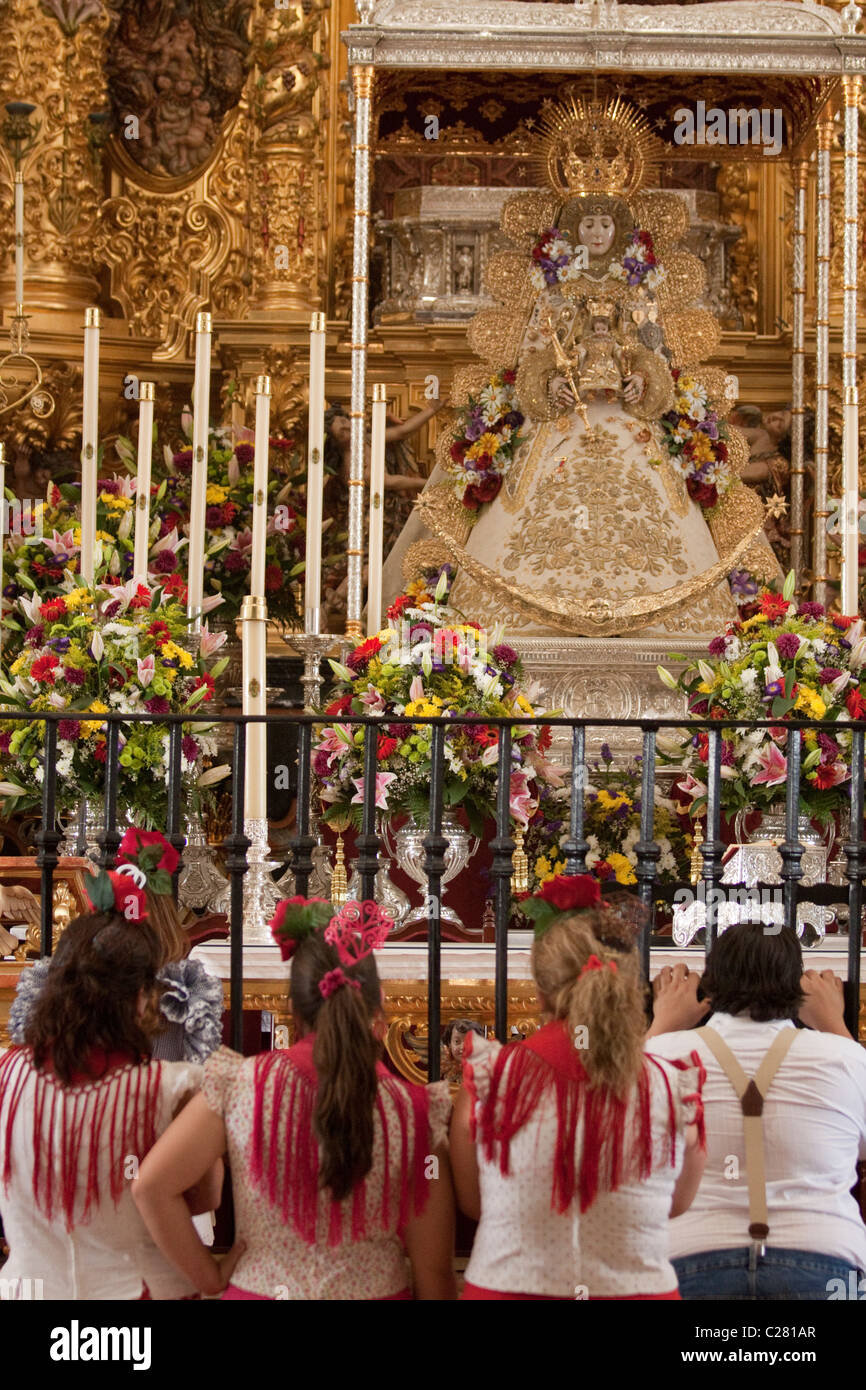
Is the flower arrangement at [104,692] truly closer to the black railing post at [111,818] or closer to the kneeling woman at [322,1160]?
the black railing post at [111,818]

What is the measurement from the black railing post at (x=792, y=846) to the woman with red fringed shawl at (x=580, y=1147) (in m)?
0.89

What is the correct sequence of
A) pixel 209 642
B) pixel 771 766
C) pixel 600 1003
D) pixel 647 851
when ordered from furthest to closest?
1. pixel 209 642
2. pixel 771 766
3. pixel 647 851
4. pixel 600 1003

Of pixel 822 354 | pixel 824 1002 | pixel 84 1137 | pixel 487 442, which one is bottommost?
pixel 84 1137

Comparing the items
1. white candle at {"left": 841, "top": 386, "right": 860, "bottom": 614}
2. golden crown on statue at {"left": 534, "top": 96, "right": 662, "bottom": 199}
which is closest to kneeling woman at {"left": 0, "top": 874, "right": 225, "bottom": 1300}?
white candle at {"left": 841, "top": 386, "right": 860, "bottom": 614}

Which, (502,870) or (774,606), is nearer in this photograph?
(502,870)

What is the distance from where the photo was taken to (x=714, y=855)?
3916mm

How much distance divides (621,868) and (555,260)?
232 centimetres

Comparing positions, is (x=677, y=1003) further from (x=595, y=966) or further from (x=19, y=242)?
(x=19, y=242)

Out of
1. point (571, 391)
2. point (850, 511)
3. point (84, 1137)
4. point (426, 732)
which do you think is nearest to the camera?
point (84, 1137)

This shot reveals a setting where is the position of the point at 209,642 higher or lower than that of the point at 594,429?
lower

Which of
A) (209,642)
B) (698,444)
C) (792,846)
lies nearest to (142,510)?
(209,642)

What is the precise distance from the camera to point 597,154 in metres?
7.02

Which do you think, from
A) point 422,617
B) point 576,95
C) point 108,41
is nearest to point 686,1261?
point 422,617

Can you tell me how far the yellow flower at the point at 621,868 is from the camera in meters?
5.61
